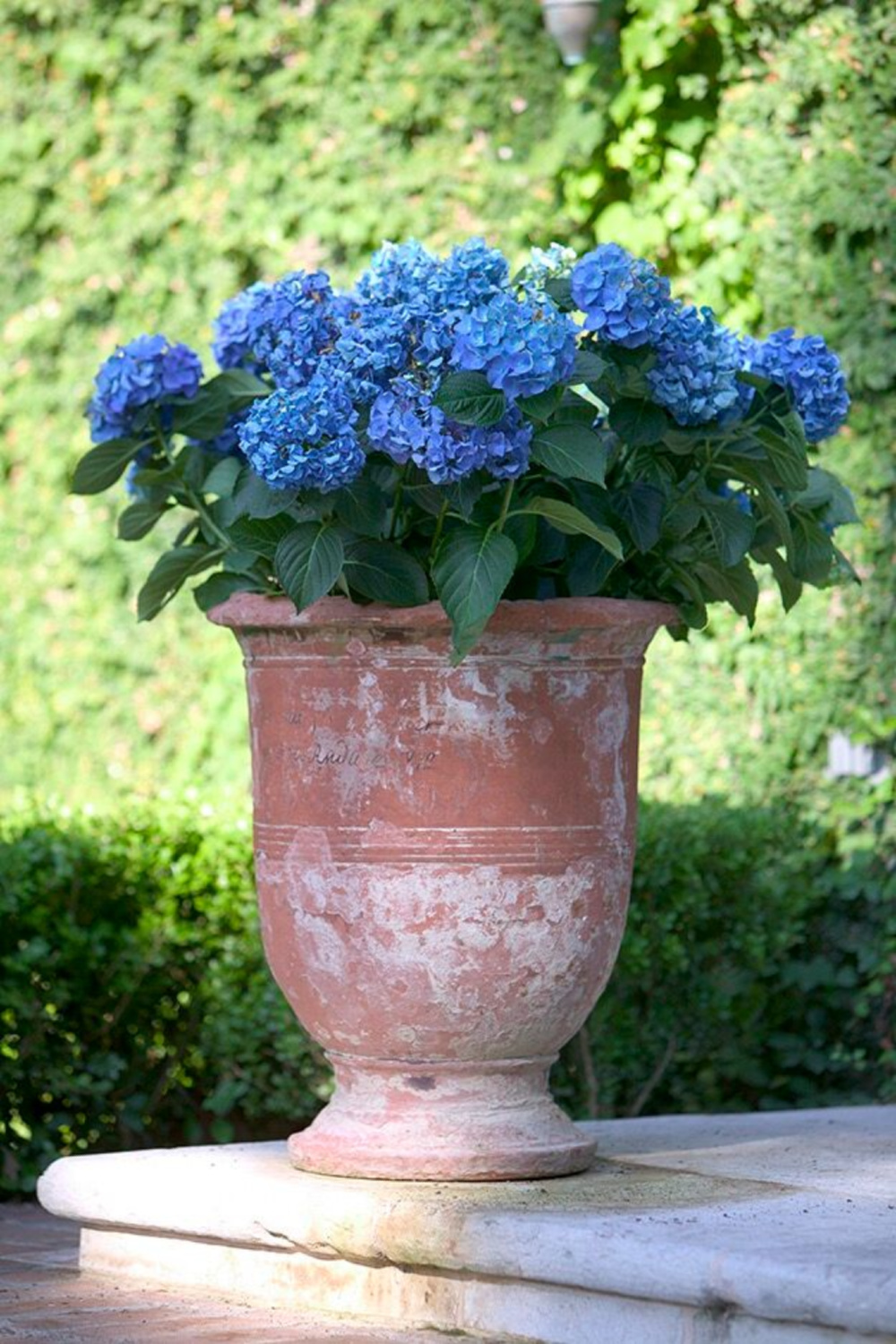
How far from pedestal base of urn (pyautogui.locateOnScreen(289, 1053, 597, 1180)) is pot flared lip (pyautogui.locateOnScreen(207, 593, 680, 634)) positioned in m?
0.71

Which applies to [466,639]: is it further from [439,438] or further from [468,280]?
[468,280]

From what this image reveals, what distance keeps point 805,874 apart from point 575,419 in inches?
82.1

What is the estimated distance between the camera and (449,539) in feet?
10.7

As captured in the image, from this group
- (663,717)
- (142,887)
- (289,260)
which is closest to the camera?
(142,887)

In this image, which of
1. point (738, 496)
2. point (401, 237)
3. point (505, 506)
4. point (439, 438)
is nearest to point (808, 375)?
point (738, 496)

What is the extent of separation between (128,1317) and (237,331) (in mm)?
1692

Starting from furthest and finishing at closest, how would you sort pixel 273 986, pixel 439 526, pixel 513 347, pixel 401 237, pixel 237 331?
pixel 401 237, pixel 273 986, pixel 237 331, pixel 439 526, pixel 513 347

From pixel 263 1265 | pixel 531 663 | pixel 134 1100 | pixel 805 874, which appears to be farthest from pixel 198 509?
pixel 805 874

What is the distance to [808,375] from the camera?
3.65m

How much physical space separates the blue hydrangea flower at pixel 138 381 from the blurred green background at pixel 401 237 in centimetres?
121

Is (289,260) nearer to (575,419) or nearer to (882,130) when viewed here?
(882,130)

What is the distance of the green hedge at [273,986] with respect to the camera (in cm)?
473

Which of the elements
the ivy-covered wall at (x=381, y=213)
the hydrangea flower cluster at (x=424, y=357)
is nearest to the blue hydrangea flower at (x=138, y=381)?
the hydrangea flower cluster at (x=424, y=357)

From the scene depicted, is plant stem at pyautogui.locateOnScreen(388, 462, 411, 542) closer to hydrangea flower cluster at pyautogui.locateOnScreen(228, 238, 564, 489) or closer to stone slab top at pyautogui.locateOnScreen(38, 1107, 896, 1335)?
hydrangea flower cluster at pyautogui.locateOnScreen(228, 238, 564, 489)
